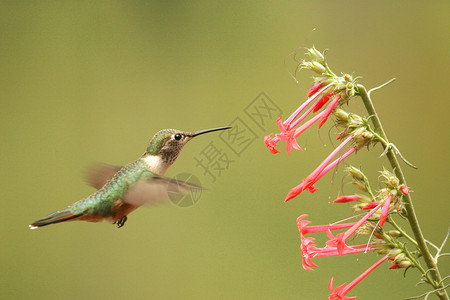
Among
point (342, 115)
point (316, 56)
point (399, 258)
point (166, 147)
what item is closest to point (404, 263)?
point (399, 258)

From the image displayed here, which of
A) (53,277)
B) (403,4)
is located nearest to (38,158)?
(53,277)

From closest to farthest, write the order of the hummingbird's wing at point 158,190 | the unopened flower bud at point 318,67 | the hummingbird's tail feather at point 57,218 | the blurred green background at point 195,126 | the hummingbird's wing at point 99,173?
the unopened flower bud at point 318,67
the hummingbird's wing at point 158,190
the hummingbird's tail feather at point 57,218
the hummingbird's wing at point 99,173
the blurred green background at point 195,126

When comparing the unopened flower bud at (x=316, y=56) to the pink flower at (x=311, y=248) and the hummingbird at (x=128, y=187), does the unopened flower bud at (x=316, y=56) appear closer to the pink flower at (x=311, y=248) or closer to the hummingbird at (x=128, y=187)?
the pink flower at (x=311, y=248)

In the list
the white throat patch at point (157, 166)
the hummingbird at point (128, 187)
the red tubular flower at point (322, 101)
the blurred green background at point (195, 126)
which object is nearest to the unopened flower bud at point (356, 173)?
the red tubular flower at point (322, 101)

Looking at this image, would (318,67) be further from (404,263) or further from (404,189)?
(404,263)

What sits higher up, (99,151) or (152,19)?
(152,19)

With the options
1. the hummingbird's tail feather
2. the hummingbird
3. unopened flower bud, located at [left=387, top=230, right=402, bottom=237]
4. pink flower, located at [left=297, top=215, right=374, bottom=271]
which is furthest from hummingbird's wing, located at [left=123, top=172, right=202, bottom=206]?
unopened flower bud, located at [left=387, top=230, right=402, bottom=237]

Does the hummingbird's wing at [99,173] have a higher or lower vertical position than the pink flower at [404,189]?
higher

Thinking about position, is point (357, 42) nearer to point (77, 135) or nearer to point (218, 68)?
point (218, 68)
